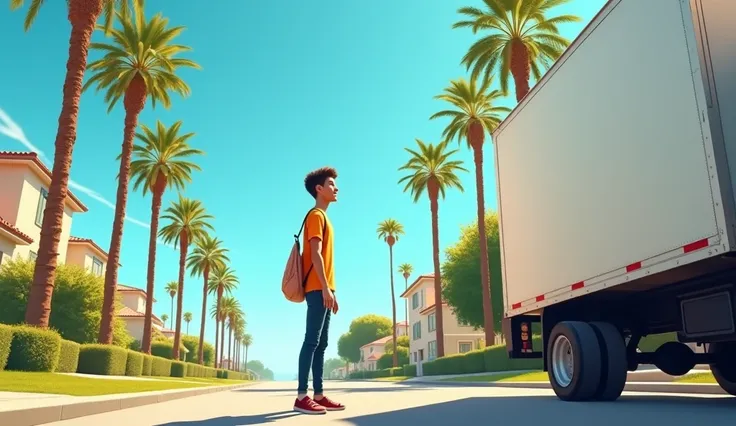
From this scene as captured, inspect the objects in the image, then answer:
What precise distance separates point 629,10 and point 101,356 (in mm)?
20571

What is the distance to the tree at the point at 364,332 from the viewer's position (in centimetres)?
11725

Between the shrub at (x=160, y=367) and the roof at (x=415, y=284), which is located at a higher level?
the roof at (x=415, y=284)

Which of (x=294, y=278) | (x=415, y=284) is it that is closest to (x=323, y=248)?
(x=294, y=278)

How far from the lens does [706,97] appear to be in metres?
5.14

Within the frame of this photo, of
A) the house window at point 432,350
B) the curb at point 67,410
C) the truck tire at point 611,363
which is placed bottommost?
the curb at point 67,410

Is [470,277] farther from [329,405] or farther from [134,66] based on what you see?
[329,405]

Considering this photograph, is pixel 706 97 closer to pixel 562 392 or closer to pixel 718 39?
pixel 718 39

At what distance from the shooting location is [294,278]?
20.0 feet

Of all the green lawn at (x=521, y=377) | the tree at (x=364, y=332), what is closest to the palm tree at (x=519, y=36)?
the green lawn at (x=521, y=377)

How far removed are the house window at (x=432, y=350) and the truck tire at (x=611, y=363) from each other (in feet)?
176

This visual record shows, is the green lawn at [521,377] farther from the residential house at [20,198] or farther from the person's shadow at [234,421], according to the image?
the residential house at [20,198]

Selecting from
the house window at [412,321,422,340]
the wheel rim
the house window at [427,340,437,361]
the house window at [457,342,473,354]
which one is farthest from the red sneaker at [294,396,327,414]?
the house window at [412,321,422,340]

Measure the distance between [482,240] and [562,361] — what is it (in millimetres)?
23962

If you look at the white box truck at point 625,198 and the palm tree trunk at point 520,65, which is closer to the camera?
the white box truck at point 625,198
